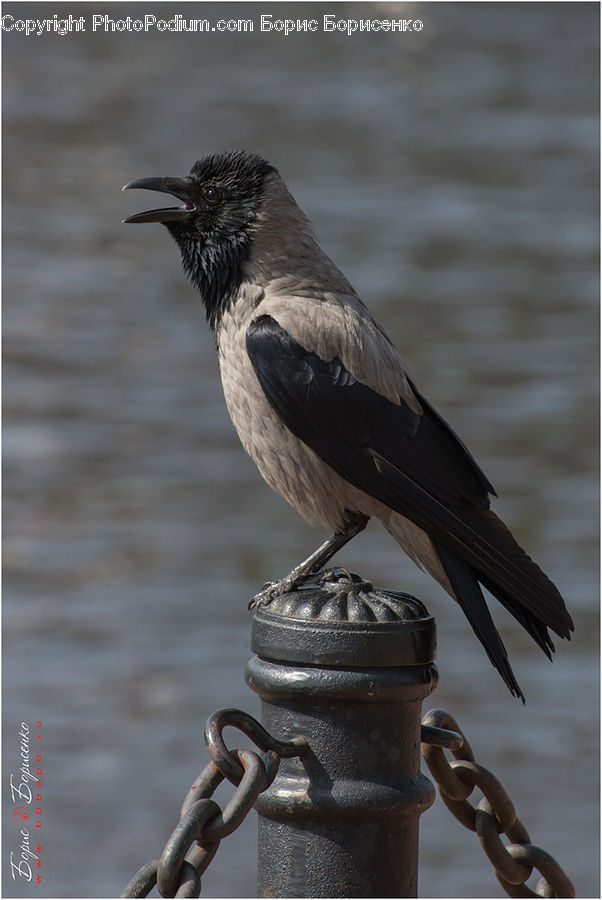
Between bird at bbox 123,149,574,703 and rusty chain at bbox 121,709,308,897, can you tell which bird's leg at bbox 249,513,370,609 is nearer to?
bird at bbox 123,149,574,703

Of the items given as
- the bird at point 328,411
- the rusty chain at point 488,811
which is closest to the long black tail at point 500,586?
the bird at point 328,411

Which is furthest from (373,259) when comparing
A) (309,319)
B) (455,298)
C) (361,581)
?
(361,581)

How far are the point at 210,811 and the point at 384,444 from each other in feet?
4.23

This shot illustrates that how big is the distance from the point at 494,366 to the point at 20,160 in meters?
4.36

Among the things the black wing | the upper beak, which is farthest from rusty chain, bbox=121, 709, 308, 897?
the upper beak

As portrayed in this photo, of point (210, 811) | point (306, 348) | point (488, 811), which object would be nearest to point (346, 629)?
point (210, 811)

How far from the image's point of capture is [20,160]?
409 inches

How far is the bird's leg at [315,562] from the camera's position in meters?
3.14

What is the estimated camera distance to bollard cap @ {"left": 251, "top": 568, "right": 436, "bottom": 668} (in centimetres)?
243

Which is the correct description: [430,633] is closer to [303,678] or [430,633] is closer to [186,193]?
[303,678]

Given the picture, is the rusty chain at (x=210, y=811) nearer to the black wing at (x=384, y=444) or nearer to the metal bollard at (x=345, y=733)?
the metal bollard at (x=345, y=733)

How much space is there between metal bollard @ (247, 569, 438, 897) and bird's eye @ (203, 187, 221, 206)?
1.52 meters

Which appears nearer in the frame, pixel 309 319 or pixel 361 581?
pixel 361 581

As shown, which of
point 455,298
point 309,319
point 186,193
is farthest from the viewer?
point 455,298
